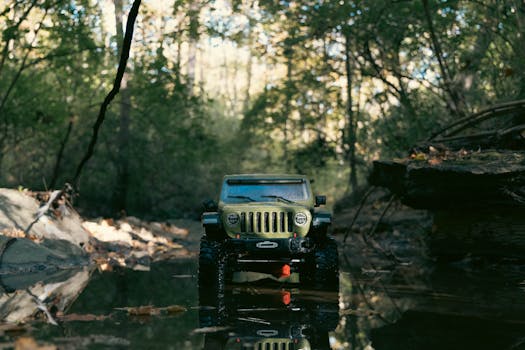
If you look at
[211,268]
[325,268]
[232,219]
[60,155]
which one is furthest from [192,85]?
[325,268]

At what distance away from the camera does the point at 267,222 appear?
1023cm

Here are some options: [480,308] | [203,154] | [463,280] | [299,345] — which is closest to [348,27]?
[203,154]

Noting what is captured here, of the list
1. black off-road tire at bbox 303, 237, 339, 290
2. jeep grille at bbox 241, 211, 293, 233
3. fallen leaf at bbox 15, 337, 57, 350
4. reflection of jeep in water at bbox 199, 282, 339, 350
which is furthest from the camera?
jeep grille at bbox 241, 211, 293, 233

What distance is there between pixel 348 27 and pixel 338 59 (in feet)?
11.0

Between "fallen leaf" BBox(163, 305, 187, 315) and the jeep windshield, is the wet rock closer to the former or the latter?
the jeep windshield

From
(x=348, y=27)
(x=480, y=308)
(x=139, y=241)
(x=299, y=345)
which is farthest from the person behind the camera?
(x=348, y=27)

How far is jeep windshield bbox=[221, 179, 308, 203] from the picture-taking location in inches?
437

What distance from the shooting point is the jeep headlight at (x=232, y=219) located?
10.3 m

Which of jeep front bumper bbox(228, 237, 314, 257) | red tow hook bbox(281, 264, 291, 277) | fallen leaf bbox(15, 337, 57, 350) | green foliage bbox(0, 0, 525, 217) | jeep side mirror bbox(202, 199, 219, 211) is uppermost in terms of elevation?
green foliage bbox(0, 0, 525, 217)

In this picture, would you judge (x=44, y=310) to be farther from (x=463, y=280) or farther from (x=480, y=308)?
(x=463, y=280)

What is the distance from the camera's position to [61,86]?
77.4 ft

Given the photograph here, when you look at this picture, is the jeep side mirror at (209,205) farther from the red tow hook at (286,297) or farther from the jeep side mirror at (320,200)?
the red tow hook at (286,297)

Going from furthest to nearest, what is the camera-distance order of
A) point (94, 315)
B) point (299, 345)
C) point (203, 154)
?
point (203, 154), point (94, 315), point (299, 345)

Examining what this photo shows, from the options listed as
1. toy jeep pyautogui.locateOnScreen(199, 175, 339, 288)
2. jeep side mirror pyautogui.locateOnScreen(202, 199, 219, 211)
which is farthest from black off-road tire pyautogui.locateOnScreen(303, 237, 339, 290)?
jeep side mirror pyautogui.locateOnScreen(202, 199, 219, 211)
